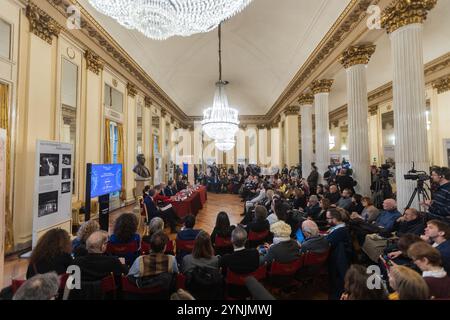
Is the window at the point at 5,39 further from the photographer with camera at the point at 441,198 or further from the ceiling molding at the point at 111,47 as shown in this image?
the photographer with camera at the point at 441,198

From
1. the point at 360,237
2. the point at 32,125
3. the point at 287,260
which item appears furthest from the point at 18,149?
the point at 360,237

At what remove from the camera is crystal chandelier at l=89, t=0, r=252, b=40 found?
2775 millimetres

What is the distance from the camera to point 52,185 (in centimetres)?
382

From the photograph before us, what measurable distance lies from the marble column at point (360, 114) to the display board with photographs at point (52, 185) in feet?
20.6

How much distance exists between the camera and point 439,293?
1605mm

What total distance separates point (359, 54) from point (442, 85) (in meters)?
4.94

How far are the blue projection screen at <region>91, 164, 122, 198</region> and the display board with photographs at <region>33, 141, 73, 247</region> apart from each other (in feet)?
1.43

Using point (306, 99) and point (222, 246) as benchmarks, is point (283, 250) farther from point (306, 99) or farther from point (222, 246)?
point (306, 99)

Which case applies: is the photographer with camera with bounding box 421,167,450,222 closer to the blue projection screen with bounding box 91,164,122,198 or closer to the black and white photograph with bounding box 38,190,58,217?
the blue projection screen with bounding box 91,164,122,198

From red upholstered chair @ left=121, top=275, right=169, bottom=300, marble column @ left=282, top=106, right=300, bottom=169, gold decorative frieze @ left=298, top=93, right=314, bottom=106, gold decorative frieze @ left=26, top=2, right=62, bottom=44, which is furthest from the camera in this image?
marble column @ left=282, top=106, right=300, bottom=169

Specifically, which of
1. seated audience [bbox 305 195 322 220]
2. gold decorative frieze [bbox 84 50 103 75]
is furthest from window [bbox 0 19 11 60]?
seated audience [bbox 305 195 322 220]

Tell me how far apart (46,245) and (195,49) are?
31.7ft

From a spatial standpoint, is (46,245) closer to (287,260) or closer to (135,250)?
(135,250)

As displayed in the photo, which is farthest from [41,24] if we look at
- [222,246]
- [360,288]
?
[360,288]
